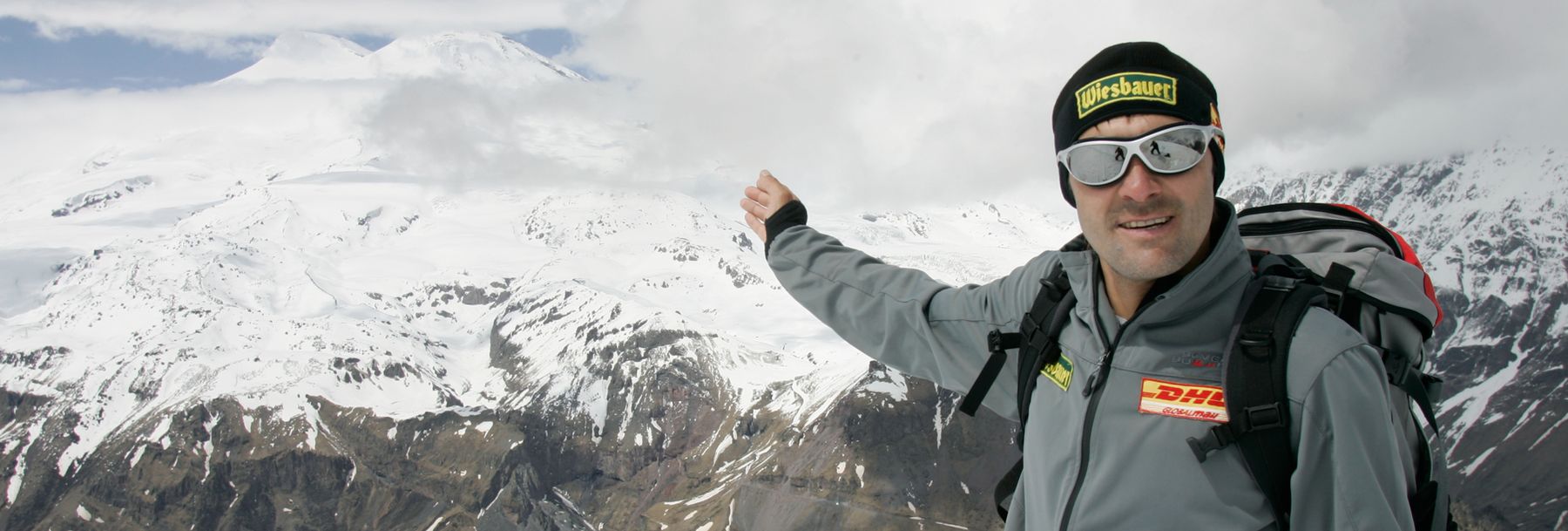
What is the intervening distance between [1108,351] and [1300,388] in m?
0.97

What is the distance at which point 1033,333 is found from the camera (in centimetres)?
529

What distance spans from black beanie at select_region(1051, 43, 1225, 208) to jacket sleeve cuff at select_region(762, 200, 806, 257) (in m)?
2.66

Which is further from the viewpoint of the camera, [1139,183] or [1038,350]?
[1038,350]

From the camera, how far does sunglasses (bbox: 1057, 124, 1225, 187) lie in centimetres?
474

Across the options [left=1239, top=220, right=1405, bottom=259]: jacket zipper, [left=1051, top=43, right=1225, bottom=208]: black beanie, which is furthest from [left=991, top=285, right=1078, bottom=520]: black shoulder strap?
[left=1239, top=220, right=1405, bottom=259]: jacket zipper

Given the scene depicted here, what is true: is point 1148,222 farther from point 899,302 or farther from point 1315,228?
point 899,302

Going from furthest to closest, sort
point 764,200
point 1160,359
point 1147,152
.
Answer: point 764,200
point 1147,152
point 1160,359

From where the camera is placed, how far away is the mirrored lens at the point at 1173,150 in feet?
15.5

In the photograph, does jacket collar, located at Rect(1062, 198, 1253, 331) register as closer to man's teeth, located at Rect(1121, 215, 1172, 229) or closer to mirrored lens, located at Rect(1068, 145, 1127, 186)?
man's teeth, located at Rect(1121, 215, 1172, 229)

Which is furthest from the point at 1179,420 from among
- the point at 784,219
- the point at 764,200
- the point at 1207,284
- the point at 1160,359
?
the point at 764,200

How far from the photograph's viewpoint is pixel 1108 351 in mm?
4730

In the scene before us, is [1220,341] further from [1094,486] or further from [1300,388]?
[1094,486]

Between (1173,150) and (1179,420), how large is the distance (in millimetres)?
1340

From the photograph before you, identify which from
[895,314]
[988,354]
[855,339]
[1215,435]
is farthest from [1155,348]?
[855,339]
